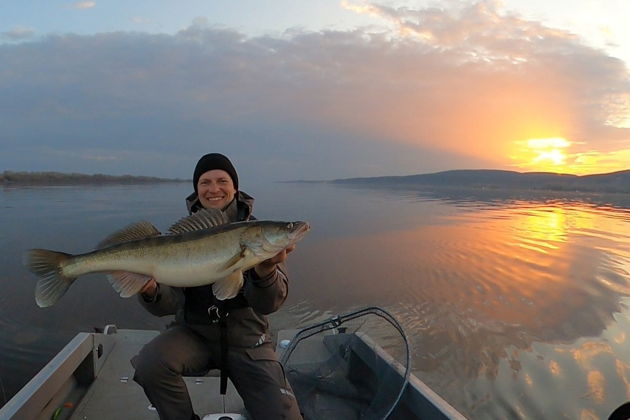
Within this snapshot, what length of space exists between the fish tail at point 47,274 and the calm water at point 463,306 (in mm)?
4323

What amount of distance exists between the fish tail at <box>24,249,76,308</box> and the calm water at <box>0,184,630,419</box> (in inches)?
170

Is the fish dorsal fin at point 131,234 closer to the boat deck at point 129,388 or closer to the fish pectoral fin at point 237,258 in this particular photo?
the fish pectoral fin at point 237,258

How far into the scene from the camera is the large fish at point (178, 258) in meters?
3.17

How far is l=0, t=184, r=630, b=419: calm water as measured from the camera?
6641mm

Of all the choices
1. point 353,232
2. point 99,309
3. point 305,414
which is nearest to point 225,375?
point 305,414

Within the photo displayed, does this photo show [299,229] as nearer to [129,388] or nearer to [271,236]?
[271,236]

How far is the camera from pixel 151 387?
349 centimetres

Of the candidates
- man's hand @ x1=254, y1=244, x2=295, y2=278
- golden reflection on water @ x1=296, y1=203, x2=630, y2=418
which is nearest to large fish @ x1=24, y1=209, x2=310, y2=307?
man's hand @ x1=254, y1=244, x2=295, y2=278

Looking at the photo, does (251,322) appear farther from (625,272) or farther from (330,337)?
(625,272)

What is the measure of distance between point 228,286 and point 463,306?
8.66 m

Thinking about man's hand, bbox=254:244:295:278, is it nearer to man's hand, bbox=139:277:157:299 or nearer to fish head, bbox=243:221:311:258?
fish head, bbox=243:221:311:258

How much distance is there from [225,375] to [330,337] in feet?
5.25

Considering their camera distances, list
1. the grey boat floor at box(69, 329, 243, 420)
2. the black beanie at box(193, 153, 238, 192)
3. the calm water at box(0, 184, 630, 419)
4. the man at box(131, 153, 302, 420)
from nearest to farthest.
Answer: the man at box(131, 153, 302, 420)
the black beanie at box(193, 153, 238, 192)
the grey boat floor at box(69, 329, 243, 420)
the calm water at box(0, 184, 630, 419)

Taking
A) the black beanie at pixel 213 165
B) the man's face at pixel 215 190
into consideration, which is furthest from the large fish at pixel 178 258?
the black beanie at pixel 213 165
